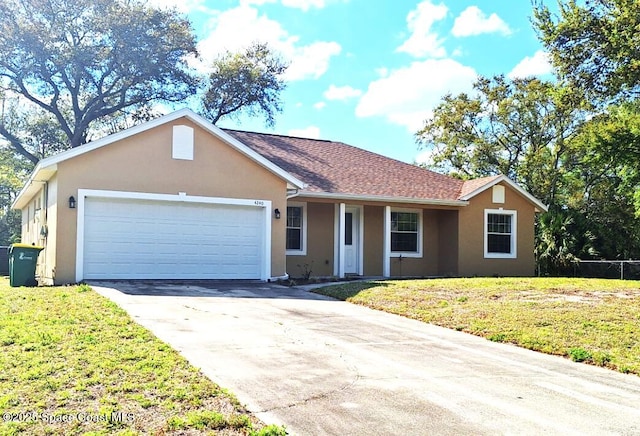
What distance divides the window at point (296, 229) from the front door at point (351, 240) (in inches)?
62.2

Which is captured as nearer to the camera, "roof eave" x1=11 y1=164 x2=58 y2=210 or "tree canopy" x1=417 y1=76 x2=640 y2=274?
"roof eave" x1=11 y1=164 x2=58 y2=210

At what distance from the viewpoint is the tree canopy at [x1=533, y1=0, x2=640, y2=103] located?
13.3m

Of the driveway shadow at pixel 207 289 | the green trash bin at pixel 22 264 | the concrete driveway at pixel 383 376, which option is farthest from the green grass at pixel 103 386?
the green trash bin at pixel 22 264

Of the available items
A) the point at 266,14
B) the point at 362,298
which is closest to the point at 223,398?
the point at 362,298

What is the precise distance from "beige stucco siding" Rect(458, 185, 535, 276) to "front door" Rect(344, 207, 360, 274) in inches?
138

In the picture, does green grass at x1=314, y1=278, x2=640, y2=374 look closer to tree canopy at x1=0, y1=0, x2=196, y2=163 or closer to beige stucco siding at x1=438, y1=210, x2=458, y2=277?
beige stucco siding at x1=438, y1=210, x2=458, y2=277

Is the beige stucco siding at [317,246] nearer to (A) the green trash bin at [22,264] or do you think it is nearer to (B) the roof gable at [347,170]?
(B) the roof gable at [347,170]

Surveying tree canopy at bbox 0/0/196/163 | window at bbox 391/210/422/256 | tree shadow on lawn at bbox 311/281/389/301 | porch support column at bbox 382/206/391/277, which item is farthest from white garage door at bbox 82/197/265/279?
tree canopy at bbox 0/0/196/163

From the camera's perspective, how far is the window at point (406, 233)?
2034 cm

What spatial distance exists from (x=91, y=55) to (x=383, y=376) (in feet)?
98.2

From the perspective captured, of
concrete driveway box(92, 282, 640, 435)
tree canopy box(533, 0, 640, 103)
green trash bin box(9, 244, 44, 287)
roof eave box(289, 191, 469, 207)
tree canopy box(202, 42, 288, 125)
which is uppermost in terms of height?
tree canopy box(202, 42, 288, 125)

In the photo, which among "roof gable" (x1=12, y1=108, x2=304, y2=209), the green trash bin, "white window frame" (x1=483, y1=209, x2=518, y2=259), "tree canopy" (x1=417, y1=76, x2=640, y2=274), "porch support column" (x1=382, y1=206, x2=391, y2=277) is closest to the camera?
"roof gable" (x1=12, y1=108, x2=304, y2=209)

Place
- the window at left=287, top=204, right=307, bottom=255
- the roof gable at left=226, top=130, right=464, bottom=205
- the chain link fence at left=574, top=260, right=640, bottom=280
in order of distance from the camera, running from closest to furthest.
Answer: the window at left=287, top=204, right=307, bottom=255 < the roof gable at left=226, top=130, right=464, bottom=205 < the chain link fence at left=574, top=260, right=640, bottom=280

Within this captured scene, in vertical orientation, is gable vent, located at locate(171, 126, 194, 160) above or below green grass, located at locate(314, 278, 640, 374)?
above
